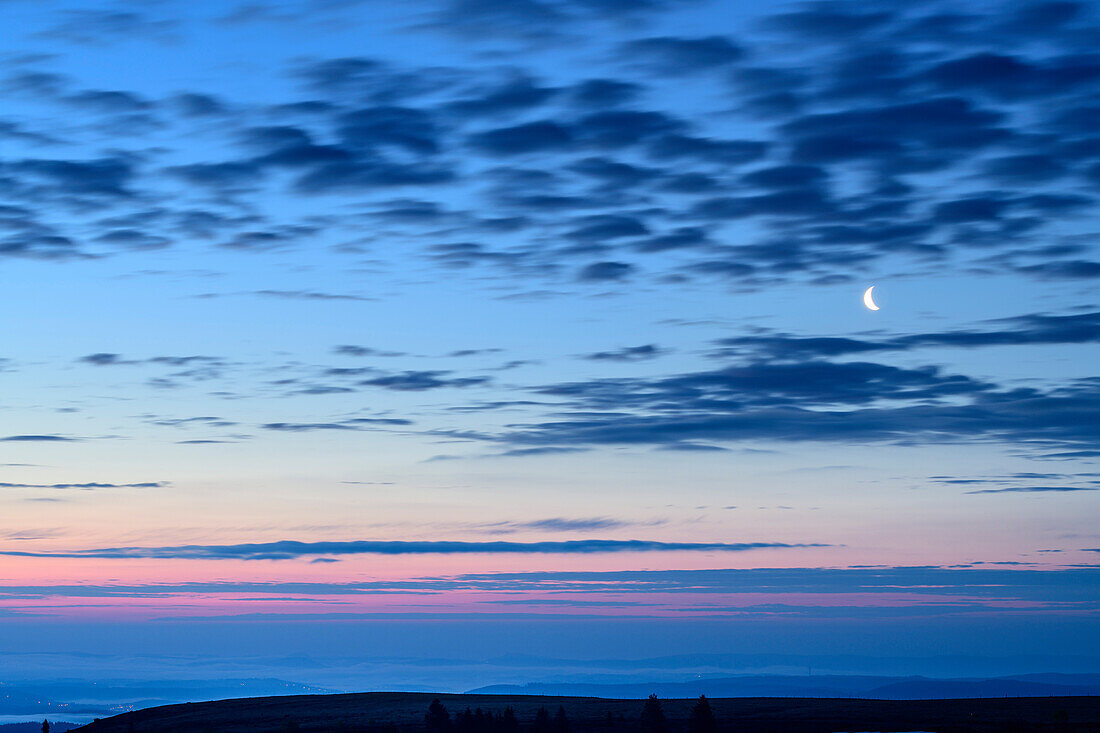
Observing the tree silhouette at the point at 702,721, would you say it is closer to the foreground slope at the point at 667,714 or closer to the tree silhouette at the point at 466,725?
the foreground slope at the point at 667,714

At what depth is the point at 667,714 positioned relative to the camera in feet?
516

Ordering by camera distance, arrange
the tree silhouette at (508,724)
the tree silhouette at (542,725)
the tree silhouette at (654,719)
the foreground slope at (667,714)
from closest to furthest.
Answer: the tree silhouette at (654,719) < the tree silhouette at (542,725) < the foreground slope at (667,714) < the tree silhouette at (508,724)

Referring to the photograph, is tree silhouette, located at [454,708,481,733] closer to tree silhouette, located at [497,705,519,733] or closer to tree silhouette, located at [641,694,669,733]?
tree silhouette, located at [497,705,519,733]

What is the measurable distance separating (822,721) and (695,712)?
67.4 ft

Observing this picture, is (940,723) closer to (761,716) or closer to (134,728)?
(761,716)

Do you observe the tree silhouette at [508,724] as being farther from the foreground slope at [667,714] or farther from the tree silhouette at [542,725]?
the foreground slope at [667,714]

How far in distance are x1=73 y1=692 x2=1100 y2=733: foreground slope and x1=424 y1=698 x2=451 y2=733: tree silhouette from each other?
2.06 m

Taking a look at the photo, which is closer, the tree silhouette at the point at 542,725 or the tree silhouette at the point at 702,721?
the tree silhouette at the point at 702,721

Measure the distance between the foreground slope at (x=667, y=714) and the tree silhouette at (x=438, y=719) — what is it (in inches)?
81.3

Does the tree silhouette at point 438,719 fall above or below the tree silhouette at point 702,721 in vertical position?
above

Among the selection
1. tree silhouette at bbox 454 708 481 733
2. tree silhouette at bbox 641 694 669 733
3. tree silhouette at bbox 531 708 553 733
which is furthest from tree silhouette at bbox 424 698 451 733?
tree silhouette at bbox 641 694 669 733

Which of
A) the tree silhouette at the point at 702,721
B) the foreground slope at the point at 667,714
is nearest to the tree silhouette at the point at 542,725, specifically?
the foreground slope at the point at 667,714

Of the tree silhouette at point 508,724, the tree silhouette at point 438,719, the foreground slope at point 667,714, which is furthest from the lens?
the tree silhouette at point 438,719

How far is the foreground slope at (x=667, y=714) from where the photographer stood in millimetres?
124750
